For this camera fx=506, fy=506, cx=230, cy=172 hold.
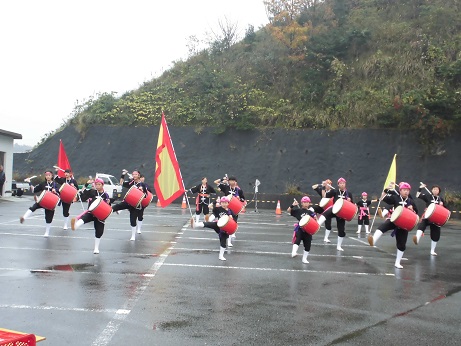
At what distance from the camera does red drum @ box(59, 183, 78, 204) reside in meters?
13.9

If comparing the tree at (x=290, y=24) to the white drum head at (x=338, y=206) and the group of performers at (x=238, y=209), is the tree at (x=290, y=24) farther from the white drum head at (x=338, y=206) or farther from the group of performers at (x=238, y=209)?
the white drum head at (x=338, y=206)

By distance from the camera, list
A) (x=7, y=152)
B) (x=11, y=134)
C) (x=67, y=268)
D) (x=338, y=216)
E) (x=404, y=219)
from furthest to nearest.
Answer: (x=7, y=152) < (x=11, y=134) < (x=338, y=216) < (x=404, y=219) < (x=67, y=268)

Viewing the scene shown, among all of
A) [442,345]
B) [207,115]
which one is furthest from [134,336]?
[207,115]

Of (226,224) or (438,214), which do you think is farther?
(438,214)

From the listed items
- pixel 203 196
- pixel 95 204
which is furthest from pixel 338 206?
pixel 95 204

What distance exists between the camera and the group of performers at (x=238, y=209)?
10.8m

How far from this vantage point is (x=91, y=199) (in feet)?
38.5

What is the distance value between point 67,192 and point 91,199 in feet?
8.55

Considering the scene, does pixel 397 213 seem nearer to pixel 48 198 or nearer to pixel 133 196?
pixel 133 196

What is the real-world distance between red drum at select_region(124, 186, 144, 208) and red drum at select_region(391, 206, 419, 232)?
635cm

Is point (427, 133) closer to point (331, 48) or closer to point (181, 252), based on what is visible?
point (331, 48)

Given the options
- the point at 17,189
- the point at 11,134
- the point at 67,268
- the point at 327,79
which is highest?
the point at 327,79

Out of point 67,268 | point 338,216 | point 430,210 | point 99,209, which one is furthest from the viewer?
point 338,216

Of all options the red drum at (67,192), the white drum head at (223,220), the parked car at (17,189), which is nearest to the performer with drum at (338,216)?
the white drum head at (223,220)
